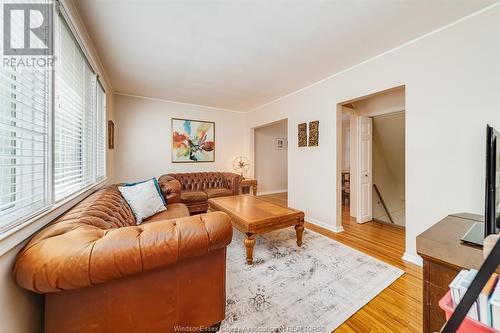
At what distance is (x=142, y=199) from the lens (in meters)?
2.21

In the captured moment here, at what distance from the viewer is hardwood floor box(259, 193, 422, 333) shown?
52.6 inches

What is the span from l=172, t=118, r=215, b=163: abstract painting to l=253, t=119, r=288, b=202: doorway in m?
1.48

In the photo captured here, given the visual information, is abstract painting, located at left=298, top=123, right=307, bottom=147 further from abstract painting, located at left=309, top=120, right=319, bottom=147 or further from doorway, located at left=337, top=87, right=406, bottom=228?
doorway, located at left=337, top=87, right=406, bottom=228

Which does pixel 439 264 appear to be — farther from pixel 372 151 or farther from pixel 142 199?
pixel 372 151

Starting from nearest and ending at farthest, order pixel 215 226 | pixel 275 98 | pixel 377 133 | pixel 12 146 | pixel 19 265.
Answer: pixel 19 265
pixel 12 146
pixel 215 226
pixel 377 133
pixel 275 98

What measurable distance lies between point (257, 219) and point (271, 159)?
13.9 ft

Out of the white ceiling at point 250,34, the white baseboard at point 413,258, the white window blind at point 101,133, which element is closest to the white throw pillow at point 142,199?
the white window blind at point 101,133

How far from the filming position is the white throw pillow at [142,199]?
2.12 meters

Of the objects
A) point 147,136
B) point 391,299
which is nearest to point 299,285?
point 391,299

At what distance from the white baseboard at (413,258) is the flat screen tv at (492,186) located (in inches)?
57.1

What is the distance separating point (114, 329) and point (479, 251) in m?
1.88

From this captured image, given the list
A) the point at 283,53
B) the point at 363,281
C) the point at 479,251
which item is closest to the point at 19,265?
the point at 479,251

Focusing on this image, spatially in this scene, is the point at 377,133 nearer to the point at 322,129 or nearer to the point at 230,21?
the point at 322,129

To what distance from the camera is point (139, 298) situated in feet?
3.20
